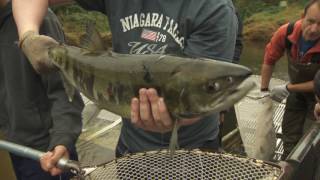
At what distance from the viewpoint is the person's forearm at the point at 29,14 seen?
2.74 m

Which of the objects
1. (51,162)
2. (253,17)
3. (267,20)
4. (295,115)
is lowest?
(253,17)

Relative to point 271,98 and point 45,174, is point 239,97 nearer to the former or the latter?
point 45,174

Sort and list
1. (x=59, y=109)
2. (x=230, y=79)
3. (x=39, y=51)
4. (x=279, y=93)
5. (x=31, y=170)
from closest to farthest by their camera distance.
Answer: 1. (x=230, y=79)
2. (x=39, y=51)
3. (x=59, y=109)
4. (x=31, y=170)
5. (x=279, y=93)

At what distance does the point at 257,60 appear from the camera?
17.5 m

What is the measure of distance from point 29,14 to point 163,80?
Answer: 1.09 m

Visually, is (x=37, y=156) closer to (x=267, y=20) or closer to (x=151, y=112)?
(x=151, y=112)

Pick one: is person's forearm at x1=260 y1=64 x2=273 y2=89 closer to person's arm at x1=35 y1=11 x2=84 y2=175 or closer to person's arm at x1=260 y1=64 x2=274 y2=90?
person's arm at x1=260 y1=64 x2=274 y2=90

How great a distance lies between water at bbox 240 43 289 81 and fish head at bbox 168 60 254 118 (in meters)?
11.9

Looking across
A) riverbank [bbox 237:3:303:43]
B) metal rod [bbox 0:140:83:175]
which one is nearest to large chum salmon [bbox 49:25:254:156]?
metal rod [bbox 0:140:83:175]

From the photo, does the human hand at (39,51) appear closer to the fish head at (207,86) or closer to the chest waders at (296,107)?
the fish head at (207,86)

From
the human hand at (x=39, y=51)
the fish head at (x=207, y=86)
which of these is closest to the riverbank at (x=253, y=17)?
the human hand at (x=39, y=51)

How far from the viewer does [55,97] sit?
2875mm

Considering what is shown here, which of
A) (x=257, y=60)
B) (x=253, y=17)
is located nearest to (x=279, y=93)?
(x=257, y=60)

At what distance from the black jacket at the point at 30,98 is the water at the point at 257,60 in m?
11.2
